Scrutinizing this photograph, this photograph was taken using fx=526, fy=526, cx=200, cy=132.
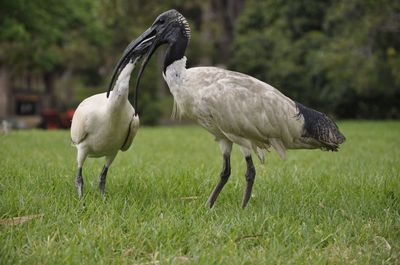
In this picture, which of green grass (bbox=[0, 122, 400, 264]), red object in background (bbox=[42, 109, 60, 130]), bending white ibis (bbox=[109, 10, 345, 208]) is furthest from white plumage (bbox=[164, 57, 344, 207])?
red object in background (bbox=[42, 109, 60, 130])

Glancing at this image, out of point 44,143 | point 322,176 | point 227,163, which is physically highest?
point 227,163

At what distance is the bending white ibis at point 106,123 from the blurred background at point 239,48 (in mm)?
13999

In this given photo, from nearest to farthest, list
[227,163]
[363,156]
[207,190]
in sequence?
[227,163], [207,190], [363,156]

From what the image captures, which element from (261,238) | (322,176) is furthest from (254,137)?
(322,176)

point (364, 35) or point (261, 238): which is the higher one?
point (364, 35)

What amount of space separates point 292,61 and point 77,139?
20859 mm

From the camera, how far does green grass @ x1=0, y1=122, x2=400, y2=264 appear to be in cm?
307

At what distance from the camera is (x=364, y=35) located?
19.2 m

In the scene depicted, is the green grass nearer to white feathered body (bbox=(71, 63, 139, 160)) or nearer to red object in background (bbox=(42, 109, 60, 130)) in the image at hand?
white feathered body (bbox=(71, 63, 139, 160))

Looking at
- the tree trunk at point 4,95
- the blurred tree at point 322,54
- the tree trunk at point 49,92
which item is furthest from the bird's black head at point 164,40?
the tree trunk at point 49,92

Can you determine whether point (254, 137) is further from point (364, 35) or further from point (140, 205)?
point (364, 35)

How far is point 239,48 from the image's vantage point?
27.3 meters

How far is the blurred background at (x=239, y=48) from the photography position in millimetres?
19406

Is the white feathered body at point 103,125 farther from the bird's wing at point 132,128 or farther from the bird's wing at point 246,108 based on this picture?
the bird's wing at point 246,108
